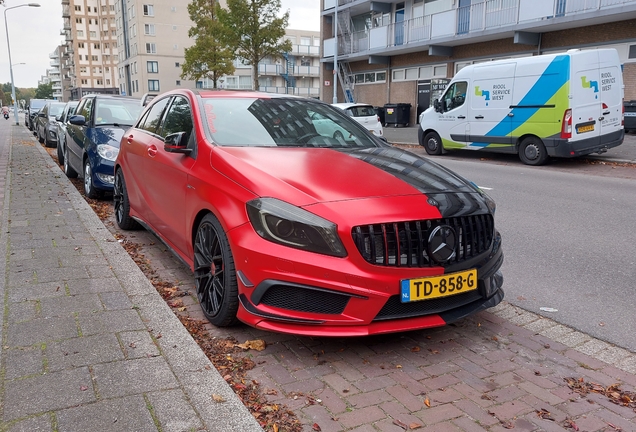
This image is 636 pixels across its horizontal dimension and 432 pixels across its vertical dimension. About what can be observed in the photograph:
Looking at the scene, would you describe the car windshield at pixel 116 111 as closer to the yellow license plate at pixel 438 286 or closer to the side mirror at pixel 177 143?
the side mirror at pixel 177 143

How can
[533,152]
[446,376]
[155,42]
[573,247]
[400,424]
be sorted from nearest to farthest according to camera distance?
[400,424]
[446,376]
[573,247]
[533,152]
[155,42]

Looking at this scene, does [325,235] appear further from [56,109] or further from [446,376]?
[56,109]

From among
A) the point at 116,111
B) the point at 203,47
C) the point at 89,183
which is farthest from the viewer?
the point at 203,47

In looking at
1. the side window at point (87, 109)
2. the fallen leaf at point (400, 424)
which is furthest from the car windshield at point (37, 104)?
the fallen leaf at point (400, 424)

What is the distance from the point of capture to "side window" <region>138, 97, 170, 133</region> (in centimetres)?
526

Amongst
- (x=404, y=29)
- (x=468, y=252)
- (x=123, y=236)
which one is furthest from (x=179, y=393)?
(x=404, y=29)

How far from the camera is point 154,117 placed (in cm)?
543

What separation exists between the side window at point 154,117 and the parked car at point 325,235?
117 cm

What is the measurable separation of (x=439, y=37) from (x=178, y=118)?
75.8ft

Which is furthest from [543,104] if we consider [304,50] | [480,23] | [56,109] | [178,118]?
[304,50]

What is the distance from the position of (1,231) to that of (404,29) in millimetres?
25542

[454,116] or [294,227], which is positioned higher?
[454,116]

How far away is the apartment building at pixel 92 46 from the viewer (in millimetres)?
104125

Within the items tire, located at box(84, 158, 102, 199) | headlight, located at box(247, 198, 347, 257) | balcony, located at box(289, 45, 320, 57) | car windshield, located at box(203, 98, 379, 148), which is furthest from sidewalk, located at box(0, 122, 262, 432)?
balcony, located at box(289, 45, 320, 57)
